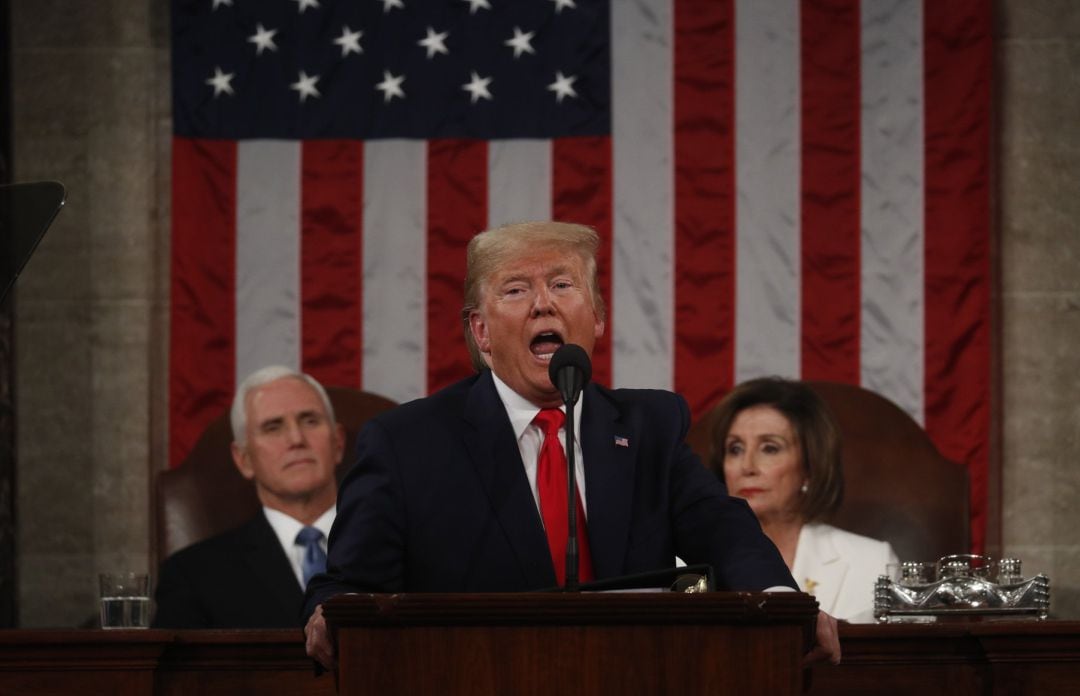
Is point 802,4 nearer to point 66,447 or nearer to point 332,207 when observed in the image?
point 332,207

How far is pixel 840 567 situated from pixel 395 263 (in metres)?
2.15

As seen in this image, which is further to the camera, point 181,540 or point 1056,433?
point 1056,433

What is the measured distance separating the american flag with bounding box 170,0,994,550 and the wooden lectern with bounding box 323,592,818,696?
148 inches

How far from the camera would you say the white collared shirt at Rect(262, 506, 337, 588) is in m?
5.26

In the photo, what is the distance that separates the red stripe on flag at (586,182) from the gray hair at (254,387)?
1212 mm

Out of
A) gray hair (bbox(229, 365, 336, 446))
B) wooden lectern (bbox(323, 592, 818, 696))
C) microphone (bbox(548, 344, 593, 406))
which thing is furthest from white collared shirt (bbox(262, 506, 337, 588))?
wooden lectern (bbox(323, 592, 818, 696))

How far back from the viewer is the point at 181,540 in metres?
5.43

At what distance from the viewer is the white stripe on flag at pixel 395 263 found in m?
6.11

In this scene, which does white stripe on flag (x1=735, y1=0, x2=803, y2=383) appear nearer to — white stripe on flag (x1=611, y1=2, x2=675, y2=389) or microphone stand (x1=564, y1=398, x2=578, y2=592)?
white stripe on flag (x1=611, y1=2, x2=675, y2=389)

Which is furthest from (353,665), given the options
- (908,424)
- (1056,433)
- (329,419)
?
(1056,433)

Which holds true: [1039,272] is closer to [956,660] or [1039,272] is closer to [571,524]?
[956,660]

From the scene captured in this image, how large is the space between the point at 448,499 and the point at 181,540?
273 centimetres

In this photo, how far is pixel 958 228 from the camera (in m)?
6.04

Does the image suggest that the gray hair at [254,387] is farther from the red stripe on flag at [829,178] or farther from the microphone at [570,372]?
the microphone at [570,372]
